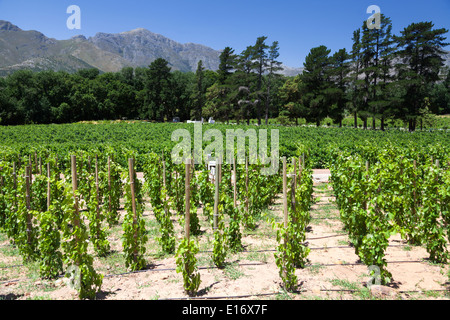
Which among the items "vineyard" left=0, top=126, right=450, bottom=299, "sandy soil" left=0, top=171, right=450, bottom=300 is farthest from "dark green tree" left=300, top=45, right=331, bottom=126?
"sandy soil" left=0, top=171, right=450, bottom=300

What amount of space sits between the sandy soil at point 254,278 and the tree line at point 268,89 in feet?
127

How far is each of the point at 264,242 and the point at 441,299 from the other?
10.6 ft

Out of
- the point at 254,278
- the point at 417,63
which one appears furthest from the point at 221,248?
the point at 417,63

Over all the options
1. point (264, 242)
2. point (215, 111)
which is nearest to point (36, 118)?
point (215, 111)

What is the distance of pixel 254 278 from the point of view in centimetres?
488

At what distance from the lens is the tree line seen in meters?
39.0

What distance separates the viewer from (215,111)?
61219 mm

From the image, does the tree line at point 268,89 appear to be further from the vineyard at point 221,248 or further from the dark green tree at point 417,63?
the vineyard at point 221,248

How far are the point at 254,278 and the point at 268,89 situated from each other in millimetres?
49720

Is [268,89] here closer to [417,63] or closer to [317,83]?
[317,83]

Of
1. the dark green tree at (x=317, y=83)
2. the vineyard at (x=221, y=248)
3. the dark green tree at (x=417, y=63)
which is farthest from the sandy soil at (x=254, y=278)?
the dark green tree at (x=317, y=83)

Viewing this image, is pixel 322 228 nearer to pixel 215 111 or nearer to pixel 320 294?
pixel 320 294

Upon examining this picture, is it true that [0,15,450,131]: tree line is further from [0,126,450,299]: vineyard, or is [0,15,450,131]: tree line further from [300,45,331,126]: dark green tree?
[0,126,450,299]: vineyard

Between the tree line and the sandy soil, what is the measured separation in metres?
38.6
